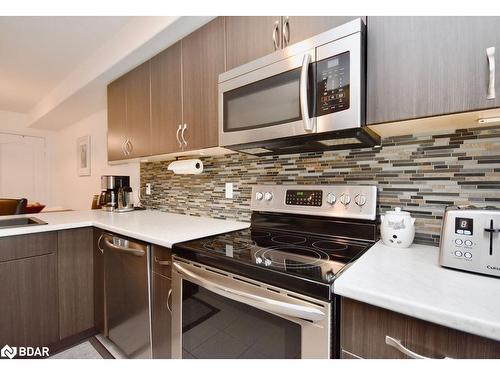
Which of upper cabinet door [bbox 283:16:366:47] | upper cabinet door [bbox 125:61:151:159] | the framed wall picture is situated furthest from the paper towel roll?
the framed wall picture

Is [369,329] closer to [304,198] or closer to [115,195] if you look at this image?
[304,198]

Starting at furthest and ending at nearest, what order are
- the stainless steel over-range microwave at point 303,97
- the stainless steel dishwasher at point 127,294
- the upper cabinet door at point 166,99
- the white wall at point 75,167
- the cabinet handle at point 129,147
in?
the white wall at point 75,167
the cabinet handle at point 129,147
the upper cabinet door at point 166,99
the stainless steel dishwasher at point 127,294
the stainless steel over-range microwave at point 303,97

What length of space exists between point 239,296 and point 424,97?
0.86m

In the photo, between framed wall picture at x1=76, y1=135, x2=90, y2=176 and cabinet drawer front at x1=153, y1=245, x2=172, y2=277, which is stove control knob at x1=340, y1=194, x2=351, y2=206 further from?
framed wall picture at x1=76, y1=135, x2=90, y2=176

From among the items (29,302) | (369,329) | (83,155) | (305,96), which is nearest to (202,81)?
(305,96)

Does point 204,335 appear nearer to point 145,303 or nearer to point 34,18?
point 145,303

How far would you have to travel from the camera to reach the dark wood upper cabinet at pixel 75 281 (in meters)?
1.57

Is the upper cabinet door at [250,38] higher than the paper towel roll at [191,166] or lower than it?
higher

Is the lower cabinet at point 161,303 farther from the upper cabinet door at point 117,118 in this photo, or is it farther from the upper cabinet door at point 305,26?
the upper cabinet door at point 117,118

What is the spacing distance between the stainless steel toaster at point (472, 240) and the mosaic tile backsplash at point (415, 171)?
241 millimetres

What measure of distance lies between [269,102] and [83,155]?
3627 mm

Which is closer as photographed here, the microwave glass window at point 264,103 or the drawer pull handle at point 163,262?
the microwave glass window at point 264,103

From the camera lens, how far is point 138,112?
187 cm

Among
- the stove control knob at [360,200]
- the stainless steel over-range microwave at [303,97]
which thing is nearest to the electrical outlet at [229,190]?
the stainless steel over-range microwave at [303,97]
